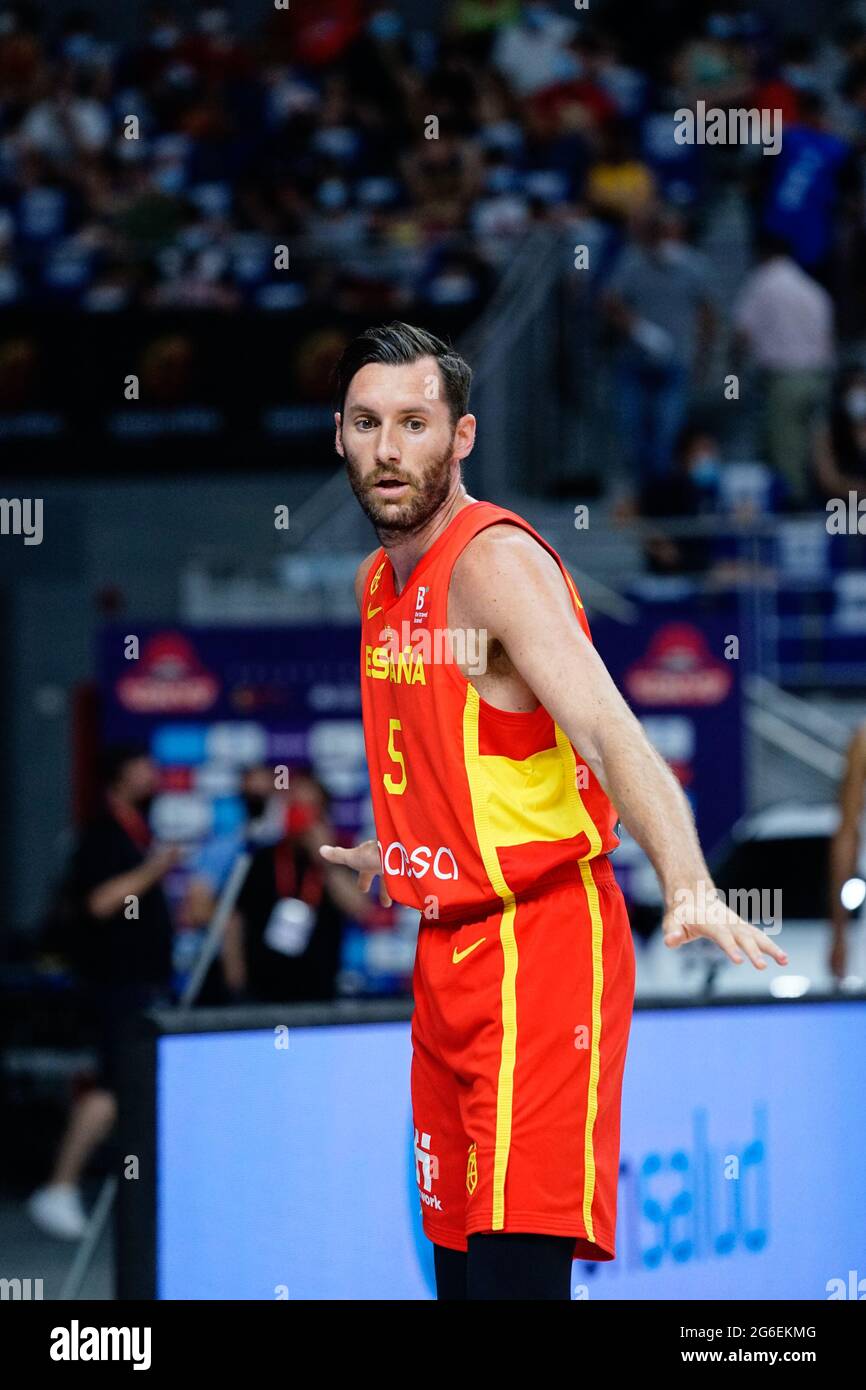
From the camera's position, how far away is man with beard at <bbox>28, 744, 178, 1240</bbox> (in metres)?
9.04

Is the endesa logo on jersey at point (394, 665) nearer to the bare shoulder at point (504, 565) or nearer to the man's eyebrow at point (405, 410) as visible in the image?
the bare shoulder at point (504, 565)

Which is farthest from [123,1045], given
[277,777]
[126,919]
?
[277,777]

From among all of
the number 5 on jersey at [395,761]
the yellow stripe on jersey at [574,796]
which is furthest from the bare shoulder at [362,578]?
the yellow stripe on jersey at [574,796]

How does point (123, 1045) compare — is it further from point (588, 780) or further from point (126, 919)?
point (126, 919)

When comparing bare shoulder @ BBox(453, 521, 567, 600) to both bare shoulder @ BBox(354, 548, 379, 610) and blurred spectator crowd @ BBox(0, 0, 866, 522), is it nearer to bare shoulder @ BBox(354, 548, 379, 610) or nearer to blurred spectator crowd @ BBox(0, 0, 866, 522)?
bare shoulder @ BBox(354, 548, 379, 610)

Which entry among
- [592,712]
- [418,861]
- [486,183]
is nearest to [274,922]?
[418,861]

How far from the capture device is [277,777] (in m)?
9.93

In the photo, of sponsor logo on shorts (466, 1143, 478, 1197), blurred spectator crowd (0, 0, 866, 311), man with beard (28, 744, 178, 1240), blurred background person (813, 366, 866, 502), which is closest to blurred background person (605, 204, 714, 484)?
blurred spectator crowd (0, 0, 866, 311)

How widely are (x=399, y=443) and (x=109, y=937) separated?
583cm

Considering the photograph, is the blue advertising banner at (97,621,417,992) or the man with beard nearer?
the man with beard

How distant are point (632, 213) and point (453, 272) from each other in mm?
1777

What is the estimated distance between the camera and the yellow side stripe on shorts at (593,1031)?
3520 millimetres

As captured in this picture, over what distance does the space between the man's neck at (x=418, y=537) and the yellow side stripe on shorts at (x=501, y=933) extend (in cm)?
30

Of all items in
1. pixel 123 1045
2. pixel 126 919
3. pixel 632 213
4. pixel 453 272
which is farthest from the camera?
pixel 632 213
